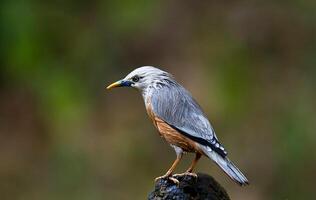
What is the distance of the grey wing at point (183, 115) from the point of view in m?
6.32

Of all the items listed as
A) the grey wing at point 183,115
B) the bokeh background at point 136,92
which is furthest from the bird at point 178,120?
the bokeh background at point 136,92

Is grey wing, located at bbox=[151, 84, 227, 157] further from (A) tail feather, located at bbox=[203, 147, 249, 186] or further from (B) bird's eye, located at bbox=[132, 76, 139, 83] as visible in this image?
(B) bird's eye, located at bbox=[132, 76, 139, 83]

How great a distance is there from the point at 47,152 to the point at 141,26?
9.20 ft

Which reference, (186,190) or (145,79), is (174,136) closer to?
(186,190)

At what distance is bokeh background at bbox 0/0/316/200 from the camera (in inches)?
549

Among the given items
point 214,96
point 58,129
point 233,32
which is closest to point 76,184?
point 58,129

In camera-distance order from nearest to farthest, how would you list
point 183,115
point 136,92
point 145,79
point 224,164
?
point 224,164
point 183,115
point 145,79
point 136,92

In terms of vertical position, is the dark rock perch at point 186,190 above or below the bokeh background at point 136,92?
above

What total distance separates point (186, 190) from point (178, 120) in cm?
51

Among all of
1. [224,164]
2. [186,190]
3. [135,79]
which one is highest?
[135,79]

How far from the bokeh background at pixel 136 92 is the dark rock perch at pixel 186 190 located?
7.20 meters

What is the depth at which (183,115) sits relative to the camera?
644cm

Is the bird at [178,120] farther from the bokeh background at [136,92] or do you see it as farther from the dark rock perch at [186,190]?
the bokeh background at [136,92]

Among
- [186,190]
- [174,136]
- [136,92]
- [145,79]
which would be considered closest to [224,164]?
[186,190]
